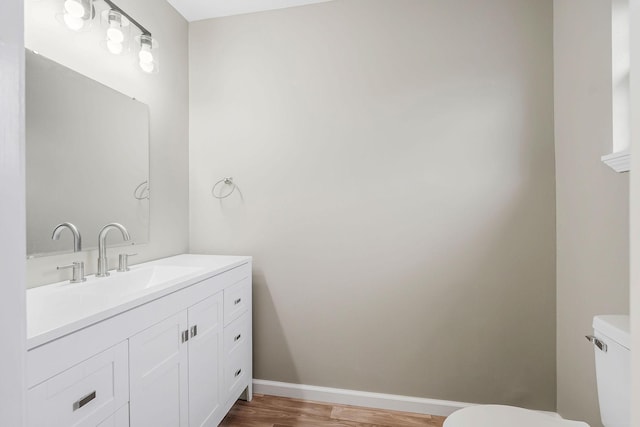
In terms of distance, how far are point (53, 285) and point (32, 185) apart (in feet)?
1.36

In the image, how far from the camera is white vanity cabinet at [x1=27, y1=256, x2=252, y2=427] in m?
0.90

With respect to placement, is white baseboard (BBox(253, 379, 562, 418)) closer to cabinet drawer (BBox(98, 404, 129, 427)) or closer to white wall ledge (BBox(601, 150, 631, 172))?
cabinet drawer (BBox(98, 404, 129, 427))

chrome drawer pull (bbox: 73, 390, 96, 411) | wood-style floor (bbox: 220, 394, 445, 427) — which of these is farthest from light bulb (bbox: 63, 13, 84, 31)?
wood-style floor (bbox: 220, 394, 445, 427)

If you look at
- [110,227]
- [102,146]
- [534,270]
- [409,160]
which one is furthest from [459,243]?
[102,146]

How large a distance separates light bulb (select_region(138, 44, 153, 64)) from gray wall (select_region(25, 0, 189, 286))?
0.05m

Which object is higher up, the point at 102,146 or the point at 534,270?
the point at 102,146

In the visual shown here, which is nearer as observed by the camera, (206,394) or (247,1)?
(206,394)

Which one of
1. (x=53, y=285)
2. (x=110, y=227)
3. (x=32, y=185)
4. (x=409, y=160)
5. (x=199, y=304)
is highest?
(x=409, y=160)

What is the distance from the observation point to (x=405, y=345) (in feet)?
6.71

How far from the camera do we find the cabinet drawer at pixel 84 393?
850 mm

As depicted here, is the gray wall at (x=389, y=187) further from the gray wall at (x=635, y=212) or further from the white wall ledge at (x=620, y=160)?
the gray wall at (x=635, y=212)

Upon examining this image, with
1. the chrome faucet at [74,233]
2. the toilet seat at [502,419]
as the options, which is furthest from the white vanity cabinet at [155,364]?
the toilet seat at [502,419]

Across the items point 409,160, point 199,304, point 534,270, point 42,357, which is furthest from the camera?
point 409,160

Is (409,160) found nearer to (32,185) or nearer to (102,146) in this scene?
(102,146)
